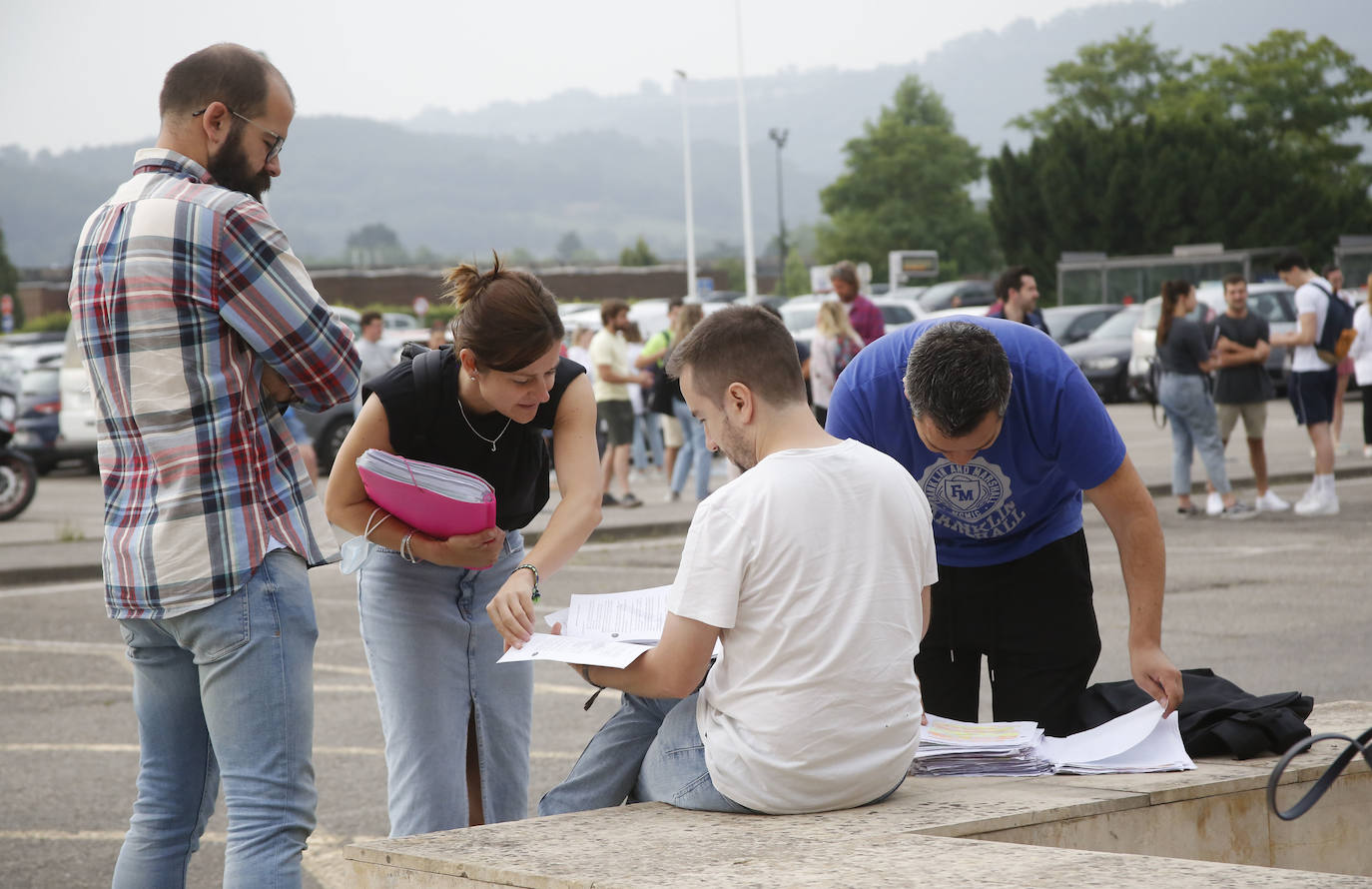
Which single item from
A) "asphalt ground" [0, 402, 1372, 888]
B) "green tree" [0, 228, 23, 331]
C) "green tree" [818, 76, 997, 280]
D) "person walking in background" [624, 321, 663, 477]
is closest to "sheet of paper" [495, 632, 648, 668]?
"asphalt ground" [0, 402, 1372, 888]

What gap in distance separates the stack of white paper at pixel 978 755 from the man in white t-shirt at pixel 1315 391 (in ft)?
31.0

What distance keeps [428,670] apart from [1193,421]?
980 cm

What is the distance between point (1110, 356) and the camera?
2688 cm

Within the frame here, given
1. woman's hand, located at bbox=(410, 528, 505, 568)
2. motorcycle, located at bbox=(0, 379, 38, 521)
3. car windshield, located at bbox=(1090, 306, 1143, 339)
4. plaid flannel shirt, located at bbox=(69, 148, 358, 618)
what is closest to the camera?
plaid flannel shirt, located at bbox=(69, 148, 358, 618)

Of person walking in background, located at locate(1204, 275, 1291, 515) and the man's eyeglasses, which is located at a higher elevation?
the man's eyeglasses

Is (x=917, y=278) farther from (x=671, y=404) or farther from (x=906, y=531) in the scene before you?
(x=906, y=531)

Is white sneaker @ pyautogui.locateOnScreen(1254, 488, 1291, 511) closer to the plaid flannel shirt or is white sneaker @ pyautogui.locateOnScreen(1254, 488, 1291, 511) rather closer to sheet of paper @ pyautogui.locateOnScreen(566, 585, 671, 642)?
sheet of paper @ pyautogui.locateOnScreen(566, 585, 671, 642)

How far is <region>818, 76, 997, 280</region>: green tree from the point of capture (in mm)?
88750

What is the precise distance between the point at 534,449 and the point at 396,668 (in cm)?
62

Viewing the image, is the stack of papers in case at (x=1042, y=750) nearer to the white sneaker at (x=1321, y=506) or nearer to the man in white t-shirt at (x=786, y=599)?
the man in white t-shirt at (x=786, y=599)

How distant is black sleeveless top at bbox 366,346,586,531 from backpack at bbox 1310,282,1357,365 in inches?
417

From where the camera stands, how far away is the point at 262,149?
3.03 meters

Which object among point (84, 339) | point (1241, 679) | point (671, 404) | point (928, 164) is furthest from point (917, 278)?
point (84, 339)

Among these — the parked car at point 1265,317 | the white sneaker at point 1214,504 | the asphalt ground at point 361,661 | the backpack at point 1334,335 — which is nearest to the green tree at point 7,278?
the parked car at point 1265,317
